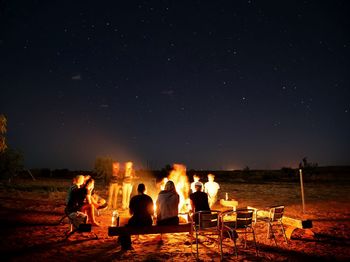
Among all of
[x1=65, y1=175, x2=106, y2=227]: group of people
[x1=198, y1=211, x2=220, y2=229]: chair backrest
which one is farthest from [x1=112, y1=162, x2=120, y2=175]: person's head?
[x1=198, y1=211, x2=220, y2=229]: chair backrest

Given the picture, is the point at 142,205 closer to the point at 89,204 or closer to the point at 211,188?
the point at 89,204

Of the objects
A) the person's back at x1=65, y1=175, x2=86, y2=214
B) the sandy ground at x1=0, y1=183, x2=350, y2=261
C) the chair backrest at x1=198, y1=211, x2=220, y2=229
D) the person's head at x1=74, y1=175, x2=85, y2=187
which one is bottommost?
the sandy ground at x1=0, y1=183, x2=350, y2=261

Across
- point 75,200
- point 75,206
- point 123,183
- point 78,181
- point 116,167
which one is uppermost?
point 116,167

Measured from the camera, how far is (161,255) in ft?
23.6

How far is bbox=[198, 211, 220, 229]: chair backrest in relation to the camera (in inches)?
277

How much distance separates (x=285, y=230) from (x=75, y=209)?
5.94 m

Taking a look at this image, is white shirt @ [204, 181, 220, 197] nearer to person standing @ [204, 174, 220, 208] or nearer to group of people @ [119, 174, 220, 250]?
person standing @ [204, 174, 220, 208]

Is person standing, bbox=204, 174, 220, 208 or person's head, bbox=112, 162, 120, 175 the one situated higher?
person's head, bbox=112, 162, 120, 175

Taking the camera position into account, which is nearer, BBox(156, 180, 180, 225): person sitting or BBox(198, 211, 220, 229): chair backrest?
BBox(198, 211, 220, 229): chair backrest

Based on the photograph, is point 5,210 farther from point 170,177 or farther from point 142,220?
point 142,220

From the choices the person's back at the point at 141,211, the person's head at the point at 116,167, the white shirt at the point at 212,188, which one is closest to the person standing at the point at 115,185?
the person's head at the point at 116,167

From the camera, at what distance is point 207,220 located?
7078mm

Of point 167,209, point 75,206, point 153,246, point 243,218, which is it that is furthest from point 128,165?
point 243,218

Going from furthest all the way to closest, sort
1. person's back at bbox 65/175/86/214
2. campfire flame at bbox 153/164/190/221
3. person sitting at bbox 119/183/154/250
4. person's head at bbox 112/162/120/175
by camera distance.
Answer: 1. person's head at bbox 112/162/120/175
2. campfire flame at bbox 153/164/190/221
3. person's back at bbox 65/175/86/214
4. person sitting at bbox 119/183/154/250
